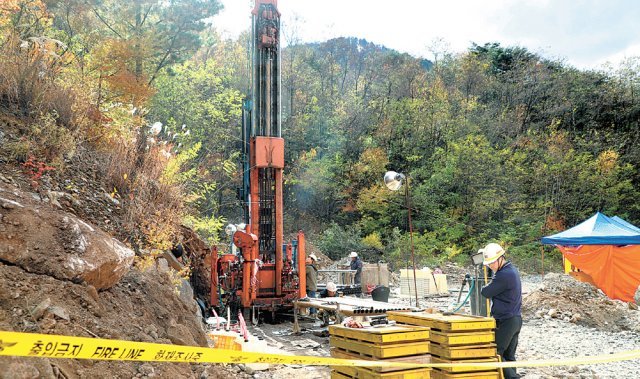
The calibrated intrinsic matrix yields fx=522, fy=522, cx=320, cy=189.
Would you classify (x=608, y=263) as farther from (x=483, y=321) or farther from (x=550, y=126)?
(x=550, y=126)

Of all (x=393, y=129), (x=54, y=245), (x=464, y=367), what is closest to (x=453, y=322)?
(x=464, y=367)

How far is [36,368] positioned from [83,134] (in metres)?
4.89

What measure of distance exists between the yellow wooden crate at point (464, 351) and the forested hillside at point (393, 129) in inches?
516

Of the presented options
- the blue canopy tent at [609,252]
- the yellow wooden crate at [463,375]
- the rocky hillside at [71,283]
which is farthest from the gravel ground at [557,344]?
the blue canopy tent at [609,252]

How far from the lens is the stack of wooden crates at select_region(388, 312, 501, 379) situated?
5.84 m

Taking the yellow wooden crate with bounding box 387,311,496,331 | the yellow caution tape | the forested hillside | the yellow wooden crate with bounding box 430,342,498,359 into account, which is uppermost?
the forested hillside

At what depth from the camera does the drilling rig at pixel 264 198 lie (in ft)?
42.3

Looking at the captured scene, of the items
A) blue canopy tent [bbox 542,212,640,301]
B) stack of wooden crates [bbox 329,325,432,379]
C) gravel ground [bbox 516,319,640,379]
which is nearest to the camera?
stack of wooden crates [bbox 329,325,432,379]

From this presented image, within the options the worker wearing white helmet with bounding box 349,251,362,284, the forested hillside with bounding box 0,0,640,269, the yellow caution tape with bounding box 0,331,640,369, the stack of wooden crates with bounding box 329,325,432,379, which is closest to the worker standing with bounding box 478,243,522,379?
the stack of wooden crates with bounding box 329,325,432,379

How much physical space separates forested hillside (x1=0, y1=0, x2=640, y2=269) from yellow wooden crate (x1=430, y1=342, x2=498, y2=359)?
43.0ft

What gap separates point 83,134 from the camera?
779 centimetres

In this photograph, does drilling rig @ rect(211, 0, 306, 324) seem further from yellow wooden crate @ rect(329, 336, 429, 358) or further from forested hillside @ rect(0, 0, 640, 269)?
yellow wooden crate @ rect(329, 336, 429, 358)

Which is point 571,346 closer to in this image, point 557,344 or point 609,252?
point 557,344

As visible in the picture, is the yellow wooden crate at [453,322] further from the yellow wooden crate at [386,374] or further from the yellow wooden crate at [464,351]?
the yellow wooden crate at [386,374]
